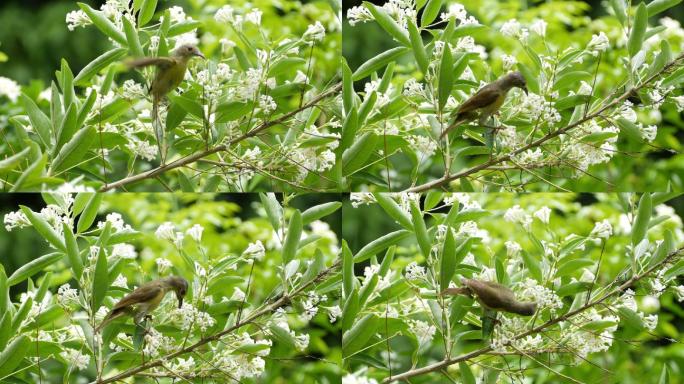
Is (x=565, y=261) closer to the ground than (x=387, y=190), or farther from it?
closer to the ground

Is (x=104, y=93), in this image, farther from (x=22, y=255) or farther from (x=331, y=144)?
(x=22, y=255)

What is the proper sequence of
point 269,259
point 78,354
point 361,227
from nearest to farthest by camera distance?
1. point 78,354
2. point 361,227
3. point 269,259

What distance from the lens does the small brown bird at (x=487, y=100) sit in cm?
174

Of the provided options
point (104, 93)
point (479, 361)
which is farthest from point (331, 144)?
point (479, 361)

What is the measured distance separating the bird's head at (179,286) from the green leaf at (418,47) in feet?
2.17

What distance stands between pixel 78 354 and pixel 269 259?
4.13 feet

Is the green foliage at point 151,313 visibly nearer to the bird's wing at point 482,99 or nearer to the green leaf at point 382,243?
the green leaf at point 382,243

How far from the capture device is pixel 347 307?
1.77 meters

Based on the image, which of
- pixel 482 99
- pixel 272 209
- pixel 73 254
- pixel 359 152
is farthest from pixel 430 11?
pixel 73 254

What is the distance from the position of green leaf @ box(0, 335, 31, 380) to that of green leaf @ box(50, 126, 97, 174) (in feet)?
1.11

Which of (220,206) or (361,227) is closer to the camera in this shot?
(361,227)

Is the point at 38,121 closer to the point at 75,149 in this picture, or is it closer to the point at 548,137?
the point at 75,149

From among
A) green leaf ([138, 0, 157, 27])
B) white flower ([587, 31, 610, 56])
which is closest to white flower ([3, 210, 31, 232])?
green leaf ([138, 0, 157, 27])

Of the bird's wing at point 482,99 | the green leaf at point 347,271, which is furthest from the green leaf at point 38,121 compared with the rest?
the bird's wing at point 482,99
